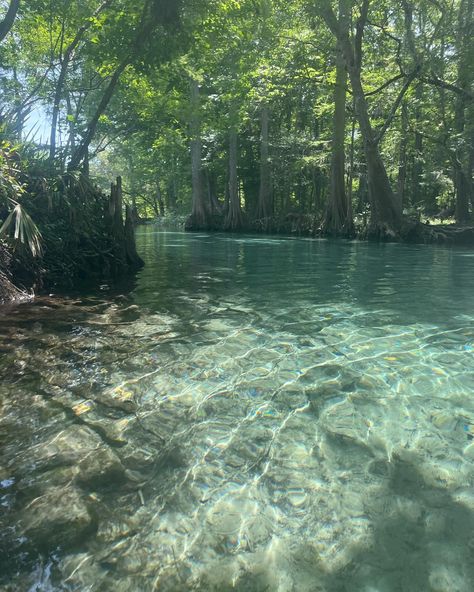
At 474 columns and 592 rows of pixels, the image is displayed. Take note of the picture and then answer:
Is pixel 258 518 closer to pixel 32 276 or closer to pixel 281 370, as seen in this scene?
pixel 281 370

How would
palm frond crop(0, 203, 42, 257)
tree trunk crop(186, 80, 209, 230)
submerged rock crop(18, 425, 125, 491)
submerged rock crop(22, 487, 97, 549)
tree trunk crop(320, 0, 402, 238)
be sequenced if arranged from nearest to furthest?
submerged rock crop(22, 487, 97, 549) < submerged rock crop(18, 425, 125, 491) < palm frond crop(0, 203, 42, 257) < tree trunk crop(320, 0, 402, 238) < tree trunk crop(186, 80, 209, 230)

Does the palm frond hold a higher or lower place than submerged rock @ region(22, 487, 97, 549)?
higher

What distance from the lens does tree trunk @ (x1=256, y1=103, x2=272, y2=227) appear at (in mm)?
27625

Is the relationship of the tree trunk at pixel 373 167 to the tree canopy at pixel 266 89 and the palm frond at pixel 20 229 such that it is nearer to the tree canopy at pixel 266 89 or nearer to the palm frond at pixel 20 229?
the tree canopy at pixel 266 89

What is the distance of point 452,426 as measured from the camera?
2.89 m

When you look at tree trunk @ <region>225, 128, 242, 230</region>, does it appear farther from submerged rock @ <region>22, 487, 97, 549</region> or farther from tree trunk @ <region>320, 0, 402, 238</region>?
submerged rock @ <region>22, 487, 97, 549</region>

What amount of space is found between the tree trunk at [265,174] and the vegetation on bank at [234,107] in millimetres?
138

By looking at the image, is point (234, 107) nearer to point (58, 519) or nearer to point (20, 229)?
point (20, 229)

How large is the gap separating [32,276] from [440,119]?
67.2 ft

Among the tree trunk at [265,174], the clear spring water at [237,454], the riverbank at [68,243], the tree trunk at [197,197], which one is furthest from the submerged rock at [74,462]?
the tree trunk at [197,197]

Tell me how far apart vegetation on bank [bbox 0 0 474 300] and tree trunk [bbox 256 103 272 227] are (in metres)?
0.14

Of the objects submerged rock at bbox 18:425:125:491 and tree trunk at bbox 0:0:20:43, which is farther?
tree trunk at bbox 0:0:20:43

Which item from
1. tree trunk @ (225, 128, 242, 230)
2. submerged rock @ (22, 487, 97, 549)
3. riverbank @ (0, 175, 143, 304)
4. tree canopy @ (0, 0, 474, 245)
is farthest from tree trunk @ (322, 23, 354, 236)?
submerged rock @ (22, 487, 97, 549)

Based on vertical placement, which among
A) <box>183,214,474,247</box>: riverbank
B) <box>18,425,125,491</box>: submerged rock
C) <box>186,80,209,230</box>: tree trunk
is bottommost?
<box>18,425,125,491</box>: submerged rock
